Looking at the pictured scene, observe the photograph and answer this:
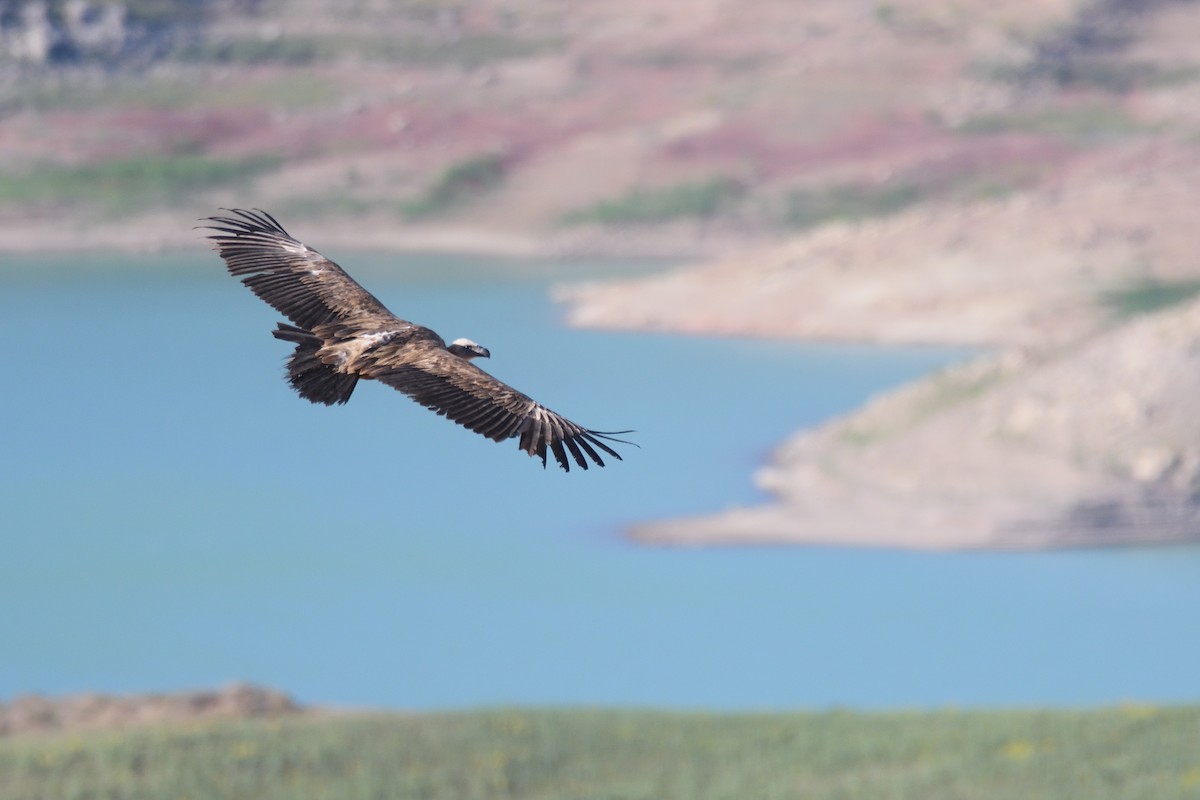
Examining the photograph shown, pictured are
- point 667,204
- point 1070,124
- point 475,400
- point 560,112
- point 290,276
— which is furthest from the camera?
point 560,112

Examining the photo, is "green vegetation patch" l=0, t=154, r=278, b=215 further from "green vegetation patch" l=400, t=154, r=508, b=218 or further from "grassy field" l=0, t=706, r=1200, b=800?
"grassy field" l=0, t=706, r=1200, b=800

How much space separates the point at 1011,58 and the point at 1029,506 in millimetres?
49452

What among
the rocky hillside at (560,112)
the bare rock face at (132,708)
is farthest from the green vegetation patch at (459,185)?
the bare rock face at (132,708)

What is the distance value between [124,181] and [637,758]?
223 ft

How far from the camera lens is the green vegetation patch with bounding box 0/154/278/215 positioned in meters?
86.4

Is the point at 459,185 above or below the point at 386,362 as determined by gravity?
above

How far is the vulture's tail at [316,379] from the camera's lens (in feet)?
41.6

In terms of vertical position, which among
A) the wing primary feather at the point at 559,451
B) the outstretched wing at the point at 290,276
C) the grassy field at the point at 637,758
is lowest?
the grassy field at the point at 637,758

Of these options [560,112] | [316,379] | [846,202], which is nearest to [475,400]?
[316,379]

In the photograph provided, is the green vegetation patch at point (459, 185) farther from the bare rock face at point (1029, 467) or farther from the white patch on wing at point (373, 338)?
the white patch on wing at point (373, 338)

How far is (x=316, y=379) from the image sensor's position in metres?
12.8

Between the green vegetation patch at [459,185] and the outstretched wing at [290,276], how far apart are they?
239 feet

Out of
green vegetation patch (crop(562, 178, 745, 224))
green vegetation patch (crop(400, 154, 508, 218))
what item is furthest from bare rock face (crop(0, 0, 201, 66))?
green vegetation patch (crop(562, 178, 745, 224))

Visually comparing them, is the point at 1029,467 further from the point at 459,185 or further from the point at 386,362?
the point at 459,185
